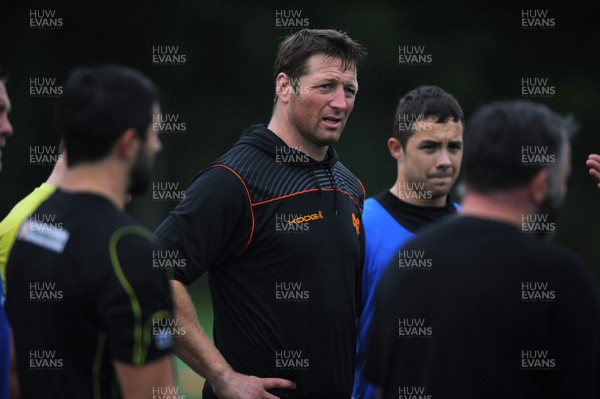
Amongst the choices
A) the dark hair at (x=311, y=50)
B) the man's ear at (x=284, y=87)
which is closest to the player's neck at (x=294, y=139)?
the man's ear at (x=284, y=87)

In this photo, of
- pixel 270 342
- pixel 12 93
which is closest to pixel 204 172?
pixel 270 342

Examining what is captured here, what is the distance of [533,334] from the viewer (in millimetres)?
2264

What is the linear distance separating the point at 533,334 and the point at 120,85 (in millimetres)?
1381

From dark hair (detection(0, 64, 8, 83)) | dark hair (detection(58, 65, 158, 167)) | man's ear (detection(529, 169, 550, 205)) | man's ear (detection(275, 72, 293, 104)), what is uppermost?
man's ear (detection(275, 72, 293, 104))

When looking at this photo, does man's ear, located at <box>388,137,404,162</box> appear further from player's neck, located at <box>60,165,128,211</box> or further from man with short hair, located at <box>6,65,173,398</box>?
player's neck, located at <box>60,165,128,211</box>

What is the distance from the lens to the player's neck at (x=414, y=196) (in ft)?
15.9

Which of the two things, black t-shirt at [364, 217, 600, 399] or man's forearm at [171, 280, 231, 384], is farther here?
man's forearm at [171, 280, 231, 384]

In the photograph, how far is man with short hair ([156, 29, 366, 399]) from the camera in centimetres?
371

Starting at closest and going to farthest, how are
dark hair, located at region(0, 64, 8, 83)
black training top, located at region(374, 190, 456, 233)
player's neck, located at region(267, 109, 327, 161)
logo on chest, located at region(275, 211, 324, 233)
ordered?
dark hair, located at region(0, 64, 8, 83) → logo on chest, located at region(275, 211, 324, 233) → player's neck, located at region(267, 109, 327, 161) → black training top, located at region(374, 190, 456, 233)

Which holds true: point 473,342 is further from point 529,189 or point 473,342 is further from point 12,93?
point 12,93

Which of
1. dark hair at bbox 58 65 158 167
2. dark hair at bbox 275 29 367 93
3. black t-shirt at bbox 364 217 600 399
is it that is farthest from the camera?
dark hair at bbox 275 29 367 93

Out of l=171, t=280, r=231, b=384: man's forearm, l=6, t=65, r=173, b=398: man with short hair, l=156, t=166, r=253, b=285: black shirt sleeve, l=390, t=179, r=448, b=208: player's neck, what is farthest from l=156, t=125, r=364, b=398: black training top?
l=6, t=65, r=173, b=398: man with short hair

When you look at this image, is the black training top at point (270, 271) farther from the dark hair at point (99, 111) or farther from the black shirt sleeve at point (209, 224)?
the dark hair at point (99, 111)

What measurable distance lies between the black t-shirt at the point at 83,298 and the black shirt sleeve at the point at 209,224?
118 centimetres
